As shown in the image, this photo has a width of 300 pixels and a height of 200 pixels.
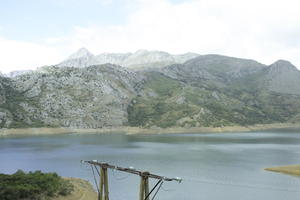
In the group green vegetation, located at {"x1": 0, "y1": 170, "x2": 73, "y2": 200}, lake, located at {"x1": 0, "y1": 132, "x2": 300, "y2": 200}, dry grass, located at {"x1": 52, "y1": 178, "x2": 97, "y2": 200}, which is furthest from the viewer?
lake, located at {"x1": 0, "y1": 132, "x2": 300, "y2": 200}

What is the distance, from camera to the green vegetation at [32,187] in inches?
1407

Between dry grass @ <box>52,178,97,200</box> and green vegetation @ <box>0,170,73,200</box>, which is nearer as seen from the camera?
green vegetation @ <box>0,170,73,200</box>

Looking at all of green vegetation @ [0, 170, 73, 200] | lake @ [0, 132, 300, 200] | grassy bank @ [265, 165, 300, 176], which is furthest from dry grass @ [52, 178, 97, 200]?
grassy bank @ [265, 165, 300, 176]

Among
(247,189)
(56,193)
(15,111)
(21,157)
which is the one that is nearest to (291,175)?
(247,189)

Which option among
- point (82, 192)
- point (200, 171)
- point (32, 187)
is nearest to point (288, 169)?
point (200, 171)

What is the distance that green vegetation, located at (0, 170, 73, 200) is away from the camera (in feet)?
117

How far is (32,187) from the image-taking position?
37281 millimetres

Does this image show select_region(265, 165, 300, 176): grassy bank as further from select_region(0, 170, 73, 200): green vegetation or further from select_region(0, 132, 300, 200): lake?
select_region(0, 170, 73, 200): green vegetation

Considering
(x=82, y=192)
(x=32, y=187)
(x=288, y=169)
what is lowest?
(x=288, y=169)

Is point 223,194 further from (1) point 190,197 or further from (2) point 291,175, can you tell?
(2) point 291,175

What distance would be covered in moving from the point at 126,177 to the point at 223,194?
16611mm

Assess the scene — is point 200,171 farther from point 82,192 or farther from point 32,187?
point 32,187

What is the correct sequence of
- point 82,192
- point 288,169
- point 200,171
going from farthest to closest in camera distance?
point 288,169, point 200,171, point 82,192

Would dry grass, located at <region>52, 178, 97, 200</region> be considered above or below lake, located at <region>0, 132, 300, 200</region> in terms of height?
above
